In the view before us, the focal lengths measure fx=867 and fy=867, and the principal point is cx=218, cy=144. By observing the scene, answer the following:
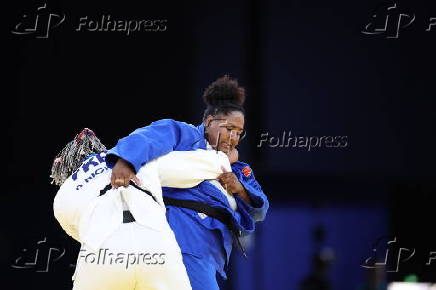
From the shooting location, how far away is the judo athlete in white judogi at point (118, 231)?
3824 millimetres

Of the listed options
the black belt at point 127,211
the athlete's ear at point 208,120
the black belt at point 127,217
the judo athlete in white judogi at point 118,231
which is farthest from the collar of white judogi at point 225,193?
the black belt at point 127,217

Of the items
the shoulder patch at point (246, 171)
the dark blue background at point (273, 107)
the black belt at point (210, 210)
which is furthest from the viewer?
the dark blue background at point (273, 107)

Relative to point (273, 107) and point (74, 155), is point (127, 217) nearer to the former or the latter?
point (74, 155)

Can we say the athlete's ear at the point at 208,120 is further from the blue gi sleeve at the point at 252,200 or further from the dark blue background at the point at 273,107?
the dark blue background at the point at 273,107

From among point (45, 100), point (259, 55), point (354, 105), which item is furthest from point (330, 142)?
point (45, 100)

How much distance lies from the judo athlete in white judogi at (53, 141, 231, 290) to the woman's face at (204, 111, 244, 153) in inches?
28.4

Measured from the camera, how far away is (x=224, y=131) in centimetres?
485

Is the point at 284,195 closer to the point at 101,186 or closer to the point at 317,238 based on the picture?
the point at 317,238

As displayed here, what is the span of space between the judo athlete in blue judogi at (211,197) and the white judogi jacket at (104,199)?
104 millimetres

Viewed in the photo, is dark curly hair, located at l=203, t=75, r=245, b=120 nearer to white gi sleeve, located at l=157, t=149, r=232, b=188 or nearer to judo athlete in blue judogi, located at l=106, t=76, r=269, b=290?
judo athlete in blue judogi, located at l=106, t=76, r=269, b=290

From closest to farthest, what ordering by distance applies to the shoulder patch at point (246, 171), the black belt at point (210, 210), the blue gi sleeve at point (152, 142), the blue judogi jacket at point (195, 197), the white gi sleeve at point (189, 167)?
the blue gi sleeve at point (152, 142) < the blue judogi jacket at point (195, 197) < the white gi sleeve at point (189, 167) < the black belt at point (210, 210) < the shoulder patch at point (246, 171)

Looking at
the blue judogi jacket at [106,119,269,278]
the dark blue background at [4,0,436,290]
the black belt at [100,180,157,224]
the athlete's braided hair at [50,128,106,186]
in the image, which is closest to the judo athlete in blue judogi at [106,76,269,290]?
the blue judogi jacket at [106,119,269,278]

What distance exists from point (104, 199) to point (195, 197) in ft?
2.72

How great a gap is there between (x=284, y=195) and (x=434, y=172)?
1613 mm
